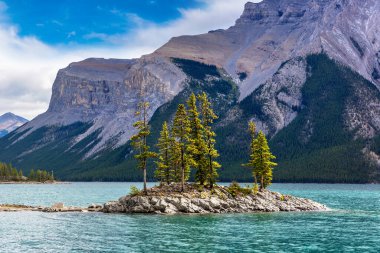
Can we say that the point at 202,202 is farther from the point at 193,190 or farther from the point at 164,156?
the point at 164,156

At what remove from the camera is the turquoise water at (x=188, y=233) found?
61406mm

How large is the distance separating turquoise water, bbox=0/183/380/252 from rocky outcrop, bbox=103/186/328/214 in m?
5.81

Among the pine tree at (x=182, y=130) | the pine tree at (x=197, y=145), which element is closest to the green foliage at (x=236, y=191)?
the pine tree at (x=197, y=145)

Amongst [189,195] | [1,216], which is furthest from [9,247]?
[189,195]

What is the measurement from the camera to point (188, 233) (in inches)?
2840

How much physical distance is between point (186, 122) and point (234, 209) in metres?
19.9

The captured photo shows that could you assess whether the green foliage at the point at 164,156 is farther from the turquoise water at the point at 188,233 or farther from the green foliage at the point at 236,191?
the turquoise water at the point at 188,233

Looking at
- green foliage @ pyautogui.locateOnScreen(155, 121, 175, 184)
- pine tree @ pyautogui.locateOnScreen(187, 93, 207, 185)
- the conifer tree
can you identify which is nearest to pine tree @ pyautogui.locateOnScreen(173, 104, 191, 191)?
the conifer tree

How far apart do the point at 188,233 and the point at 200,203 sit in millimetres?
28646

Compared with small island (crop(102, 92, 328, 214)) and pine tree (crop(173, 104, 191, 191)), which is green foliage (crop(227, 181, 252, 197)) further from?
pine tree (crop(173, 104, 191, 191))

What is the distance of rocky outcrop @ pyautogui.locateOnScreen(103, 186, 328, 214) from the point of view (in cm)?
9894

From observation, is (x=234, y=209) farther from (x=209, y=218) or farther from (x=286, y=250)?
(x=286, y=250)

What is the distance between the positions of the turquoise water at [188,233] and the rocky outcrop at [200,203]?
5812mm

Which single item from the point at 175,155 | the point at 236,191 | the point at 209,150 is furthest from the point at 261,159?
the point at 175,155
